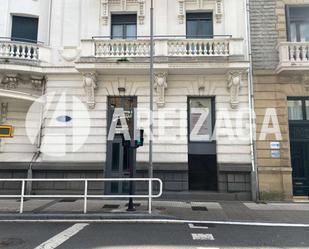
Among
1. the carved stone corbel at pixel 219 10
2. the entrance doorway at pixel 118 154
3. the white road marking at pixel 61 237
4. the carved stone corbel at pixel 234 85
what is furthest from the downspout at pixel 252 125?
the white road marking at pixel 61 237

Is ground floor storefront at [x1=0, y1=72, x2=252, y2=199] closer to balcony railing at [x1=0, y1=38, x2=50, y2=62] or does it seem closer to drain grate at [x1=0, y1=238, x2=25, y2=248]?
balcony railing at [x1=0, y1=38, x2=50, y2=62]

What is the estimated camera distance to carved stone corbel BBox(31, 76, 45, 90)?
535 inches

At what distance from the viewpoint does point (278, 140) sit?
506 inches

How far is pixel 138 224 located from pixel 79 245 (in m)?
2.38

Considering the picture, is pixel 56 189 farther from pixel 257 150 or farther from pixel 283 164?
pixel 283 164

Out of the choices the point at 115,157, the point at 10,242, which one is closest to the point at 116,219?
the point at 10,242

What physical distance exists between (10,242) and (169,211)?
4965mm

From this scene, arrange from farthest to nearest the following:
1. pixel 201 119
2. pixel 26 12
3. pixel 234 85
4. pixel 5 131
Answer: pixel 26 12 → pixel 201 119 → pixel 234 85 → pixel 5 131

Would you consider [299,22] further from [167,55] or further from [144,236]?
[144,236]

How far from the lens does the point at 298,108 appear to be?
13328 mm

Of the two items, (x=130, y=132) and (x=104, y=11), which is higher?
(x=104, y=11)

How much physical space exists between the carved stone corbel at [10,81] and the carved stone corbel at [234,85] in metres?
9.11

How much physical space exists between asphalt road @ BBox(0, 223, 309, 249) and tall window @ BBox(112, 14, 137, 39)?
8.99 meters

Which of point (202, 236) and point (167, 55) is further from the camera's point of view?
point (167, 55)
